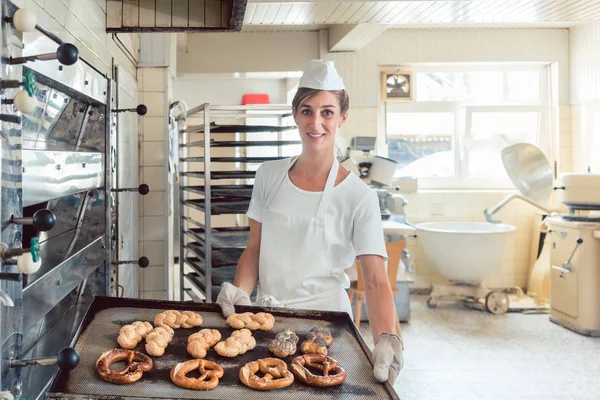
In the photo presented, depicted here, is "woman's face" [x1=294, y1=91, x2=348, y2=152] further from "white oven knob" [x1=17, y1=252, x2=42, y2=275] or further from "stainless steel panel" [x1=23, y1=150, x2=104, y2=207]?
"white oven knob" [x1=17, y1=252, x2=42, y2=275]

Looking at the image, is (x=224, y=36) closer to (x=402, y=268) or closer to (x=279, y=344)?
(x=402, y=268)

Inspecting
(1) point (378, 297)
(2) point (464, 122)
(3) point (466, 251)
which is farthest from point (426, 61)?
(1) point (378, 297)

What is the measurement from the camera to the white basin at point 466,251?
496cm

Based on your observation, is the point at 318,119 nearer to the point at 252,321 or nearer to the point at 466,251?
the point at 252,321

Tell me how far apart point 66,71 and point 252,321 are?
3.31 ft

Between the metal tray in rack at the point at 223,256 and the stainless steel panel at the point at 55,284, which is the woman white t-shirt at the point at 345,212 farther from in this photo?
the metal tray in rack at the point at 223,256

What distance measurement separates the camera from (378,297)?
166cm

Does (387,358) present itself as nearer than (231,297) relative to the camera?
Yes

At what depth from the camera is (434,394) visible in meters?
3.39

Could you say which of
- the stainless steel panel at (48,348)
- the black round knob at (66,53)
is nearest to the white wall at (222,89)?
the stainless steel panel at (48,348)

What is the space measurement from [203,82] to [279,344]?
18.5 feet

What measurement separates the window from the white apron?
422 centimetres

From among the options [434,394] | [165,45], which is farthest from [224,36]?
[434,394]

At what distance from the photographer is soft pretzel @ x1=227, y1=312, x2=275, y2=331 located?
5.06 ft
